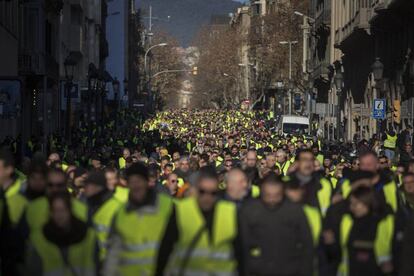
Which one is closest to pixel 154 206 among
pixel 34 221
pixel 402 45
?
pixel 34 221

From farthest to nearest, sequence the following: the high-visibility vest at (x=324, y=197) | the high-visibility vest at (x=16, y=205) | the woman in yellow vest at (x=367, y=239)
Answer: the high-visibility vest at (x=324, y=197), the high-visibility vest at (x=16, y=205), the woman in yellow vest at (x=367, y=239)

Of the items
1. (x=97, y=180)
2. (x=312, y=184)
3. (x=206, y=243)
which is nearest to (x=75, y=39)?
(x=312, y=184)

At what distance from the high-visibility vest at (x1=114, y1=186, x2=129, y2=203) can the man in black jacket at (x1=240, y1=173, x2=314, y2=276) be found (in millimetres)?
2823

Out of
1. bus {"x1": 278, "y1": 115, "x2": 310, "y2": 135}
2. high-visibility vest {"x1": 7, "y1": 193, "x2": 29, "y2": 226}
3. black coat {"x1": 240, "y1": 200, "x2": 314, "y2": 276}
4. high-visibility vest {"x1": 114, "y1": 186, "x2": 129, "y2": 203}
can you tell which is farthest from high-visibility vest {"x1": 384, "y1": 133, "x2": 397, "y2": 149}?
bus {"x1": 278, "y1": 115, "x2": 310, "y2": 135}

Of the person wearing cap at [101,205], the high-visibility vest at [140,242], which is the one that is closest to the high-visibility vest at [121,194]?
the person wearing cap at [101,205]

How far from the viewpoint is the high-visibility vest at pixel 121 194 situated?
12.9m

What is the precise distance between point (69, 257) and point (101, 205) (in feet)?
6.44

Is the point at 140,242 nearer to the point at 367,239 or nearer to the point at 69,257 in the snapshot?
the point at 69,257

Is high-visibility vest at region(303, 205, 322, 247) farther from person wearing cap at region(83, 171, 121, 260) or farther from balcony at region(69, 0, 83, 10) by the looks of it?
balcony at region(69, 0, 83, 10)

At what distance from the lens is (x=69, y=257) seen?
9805 millimetres

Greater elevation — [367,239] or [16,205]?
[16,205]

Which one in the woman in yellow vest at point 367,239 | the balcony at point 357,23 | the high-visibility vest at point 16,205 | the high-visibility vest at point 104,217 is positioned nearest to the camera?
the woman in yellow vest at point 367,239

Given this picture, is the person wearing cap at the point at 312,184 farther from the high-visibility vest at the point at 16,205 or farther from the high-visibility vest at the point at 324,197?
the high-visibility vest at the point at 16,205

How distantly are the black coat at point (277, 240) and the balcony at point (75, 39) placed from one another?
184 ft
